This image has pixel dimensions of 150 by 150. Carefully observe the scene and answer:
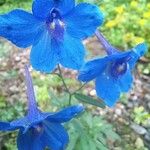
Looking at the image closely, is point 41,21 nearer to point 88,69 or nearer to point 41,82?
point 88,69

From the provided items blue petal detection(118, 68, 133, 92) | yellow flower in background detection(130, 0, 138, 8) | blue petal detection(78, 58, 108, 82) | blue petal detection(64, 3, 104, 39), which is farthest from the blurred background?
blue petal detection(64, 3, 104, 39)

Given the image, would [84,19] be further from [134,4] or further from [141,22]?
[134,4]

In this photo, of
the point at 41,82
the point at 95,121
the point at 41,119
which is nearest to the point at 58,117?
the point at 41,119

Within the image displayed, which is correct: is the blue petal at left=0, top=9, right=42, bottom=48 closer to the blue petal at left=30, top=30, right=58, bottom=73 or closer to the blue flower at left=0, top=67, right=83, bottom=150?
the blue petal at left=30, top=30, right=58, bottom=73

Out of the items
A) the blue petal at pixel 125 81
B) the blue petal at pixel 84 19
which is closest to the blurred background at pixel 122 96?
the blue petal at pixel 125 81

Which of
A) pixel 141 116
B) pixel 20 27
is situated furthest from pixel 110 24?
pixel 20 27

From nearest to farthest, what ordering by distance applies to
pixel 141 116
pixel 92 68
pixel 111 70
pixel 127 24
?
pixel 92 68
pixel 111 70
pixel 141 116
pixel 127 24
